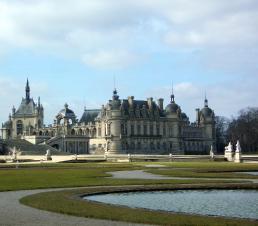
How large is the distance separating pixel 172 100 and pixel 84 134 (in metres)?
24.4

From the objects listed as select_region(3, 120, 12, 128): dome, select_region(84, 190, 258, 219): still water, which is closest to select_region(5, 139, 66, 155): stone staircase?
select_region(3, 120, 12, 128): dome

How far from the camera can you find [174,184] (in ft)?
85.9

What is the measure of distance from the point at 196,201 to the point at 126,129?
371 feet

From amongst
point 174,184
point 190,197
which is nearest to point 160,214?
point 190,197

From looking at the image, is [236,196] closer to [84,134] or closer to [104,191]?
[104,191]

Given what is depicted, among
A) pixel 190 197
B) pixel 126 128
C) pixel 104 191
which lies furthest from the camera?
pixel 126 128

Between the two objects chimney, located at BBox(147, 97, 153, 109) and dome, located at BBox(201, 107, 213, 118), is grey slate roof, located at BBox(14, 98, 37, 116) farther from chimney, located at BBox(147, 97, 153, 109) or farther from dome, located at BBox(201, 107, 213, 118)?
dome, located at BBox(201, 107, 213, 118)

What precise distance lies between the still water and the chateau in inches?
3969

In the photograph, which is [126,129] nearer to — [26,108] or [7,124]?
[26,108]

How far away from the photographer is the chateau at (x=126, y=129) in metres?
132

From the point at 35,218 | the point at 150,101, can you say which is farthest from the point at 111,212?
the point at 150,101

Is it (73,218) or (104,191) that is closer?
(73,218)

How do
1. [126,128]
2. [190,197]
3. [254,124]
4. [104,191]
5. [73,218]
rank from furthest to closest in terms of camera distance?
[126,128] < [254,124] < [104,191] < [190,197] < [73,218]

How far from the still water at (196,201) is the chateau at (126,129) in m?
101
